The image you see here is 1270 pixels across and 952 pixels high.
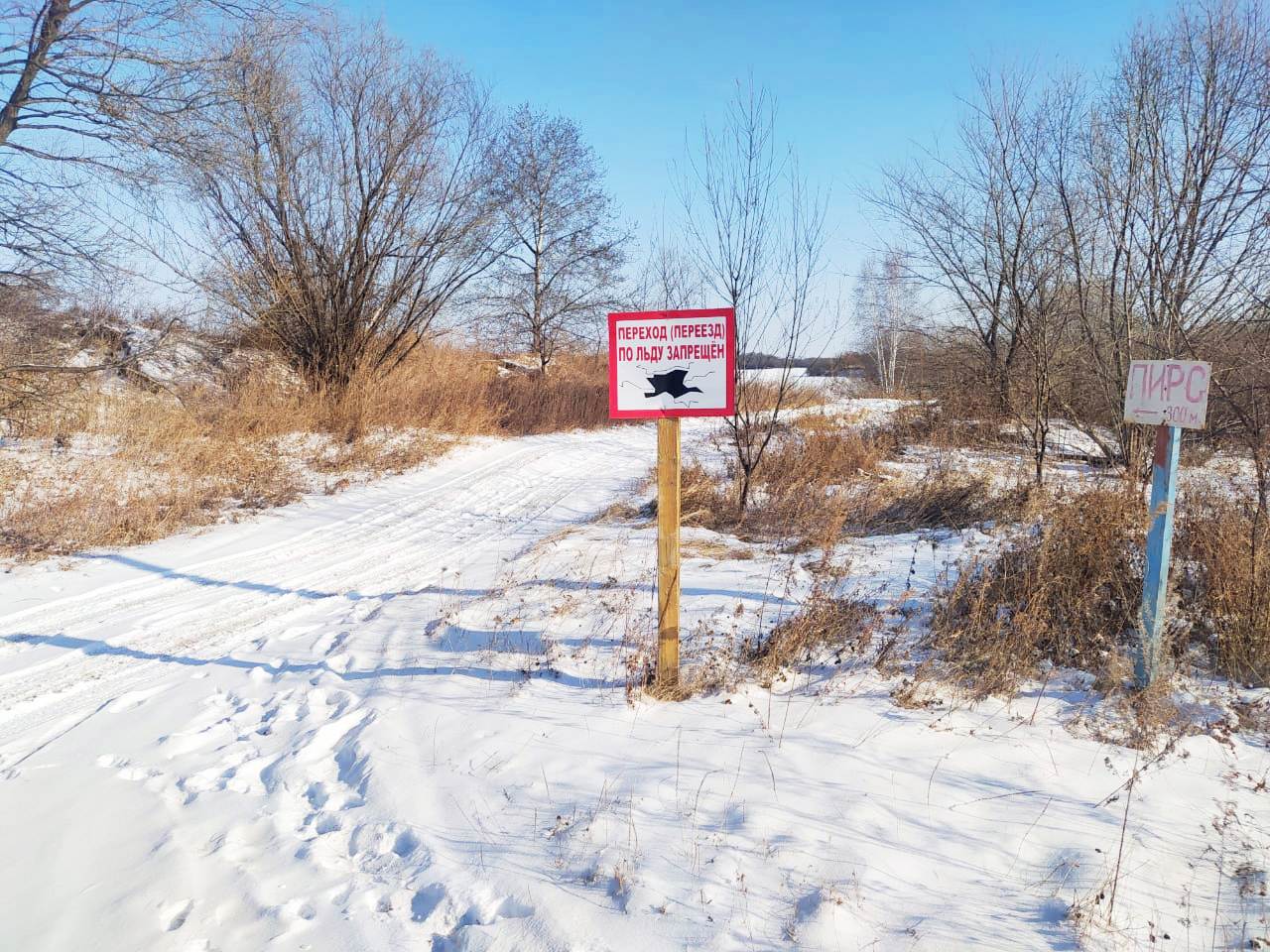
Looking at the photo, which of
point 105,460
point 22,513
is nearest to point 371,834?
point 22,513

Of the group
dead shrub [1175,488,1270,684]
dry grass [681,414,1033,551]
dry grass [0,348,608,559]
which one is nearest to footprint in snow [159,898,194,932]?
dead shrub [1175,488,1270,684]

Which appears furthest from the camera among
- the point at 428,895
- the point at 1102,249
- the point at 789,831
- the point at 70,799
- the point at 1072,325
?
the point at 1072,325

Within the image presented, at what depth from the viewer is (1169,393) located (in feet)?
11.0

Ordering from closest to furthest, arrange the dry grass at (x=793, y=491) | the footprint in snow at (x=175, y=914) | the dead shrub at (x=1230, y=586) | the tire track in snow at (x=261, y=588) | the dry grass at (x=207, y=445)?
the footprint in snow at (x=175, y=914), the dead shrub at (x=1230, y=586), the tire track in snow at (x=261, y=588), the dry grass at (x=207, y=445), the dry grass at (x=793, y=491)

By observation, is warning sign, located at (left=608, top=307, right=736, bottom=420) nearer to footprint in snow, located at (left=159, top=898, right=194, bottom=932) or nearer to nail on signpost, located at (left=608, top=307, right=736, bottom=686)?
nail on signpost, located at (left=608, top=307, right=736, bottom=686)

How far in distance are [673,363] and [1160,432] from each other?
96.1 inches

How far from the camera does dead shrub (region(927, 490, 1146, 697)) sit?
3.95 metres

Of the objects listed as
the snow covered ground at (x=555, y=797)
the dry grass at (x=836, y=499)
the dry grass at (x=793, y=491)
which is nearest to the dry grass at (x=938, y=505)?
the dry grass at (x=836, y=499)

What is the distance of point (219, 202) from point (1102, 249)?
544 inches

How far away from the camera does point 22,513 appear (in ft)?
21.7

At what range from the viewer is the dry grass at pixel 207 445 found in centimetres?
686

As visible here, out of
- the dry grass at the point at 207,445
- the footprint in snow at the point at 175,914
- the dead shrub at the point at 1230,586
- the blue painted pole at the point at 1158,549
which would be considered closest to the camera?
the footprint in snow at the point at 175,914

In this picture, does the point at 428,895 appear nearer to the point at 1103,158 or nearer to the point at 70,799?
the point at 70,799

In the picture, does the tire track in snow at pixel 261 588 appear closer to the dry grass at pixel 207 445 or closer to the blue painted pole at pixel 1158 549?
the dry grass at pixel 207 445
